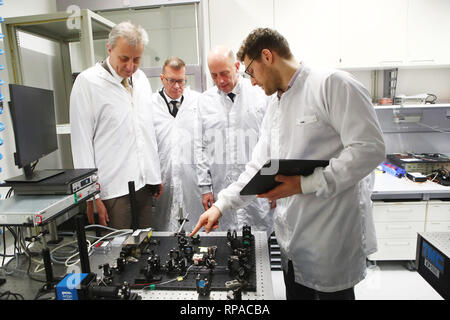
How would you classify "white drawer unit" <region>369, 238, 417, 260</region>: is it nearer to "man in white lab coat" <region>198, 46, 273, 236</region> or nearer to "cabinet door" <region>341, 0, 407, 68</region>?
"man in white lab coat" <region>198, 46, 273, 236</region>

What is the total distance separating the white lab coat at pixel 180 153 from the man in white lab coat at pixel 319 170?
3.38 feet

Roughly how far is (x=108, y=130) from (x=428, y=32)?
2.60 meters

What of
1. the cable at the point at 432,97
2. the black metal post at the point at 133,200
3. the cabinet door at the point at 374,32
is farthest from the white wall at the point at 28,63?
the cable at the point at 432,97

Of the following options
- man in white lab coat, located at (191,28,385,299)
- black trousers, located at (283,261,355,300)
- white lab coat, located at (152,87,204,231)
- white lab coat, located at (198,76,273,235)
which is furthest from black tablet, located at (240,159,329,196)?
white lab coat, located at (152,87,204,231)

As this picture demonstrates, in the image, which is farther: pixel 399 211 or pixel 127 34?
pixel 399 211

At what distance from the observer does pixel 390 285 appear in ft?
7.65

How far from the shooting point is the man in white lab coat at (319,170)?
3.16ft

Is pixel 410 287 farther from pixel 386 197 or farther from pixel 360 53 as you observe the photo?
pixel 360 53

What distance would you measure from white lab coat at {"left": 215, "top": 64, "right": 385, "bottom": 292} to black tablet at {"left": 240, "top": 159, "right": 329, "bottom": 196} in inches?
1.0

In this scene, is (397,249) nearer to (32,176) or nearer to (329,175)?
(329,175)

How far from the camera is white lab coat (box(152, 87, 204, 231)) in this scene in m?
2.17

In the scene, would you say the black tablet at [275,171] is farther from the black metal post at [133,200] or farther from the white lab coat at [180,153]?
the white lab coat at [180,153]

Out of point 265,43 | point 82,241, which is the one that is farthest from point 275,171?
point 82,241
